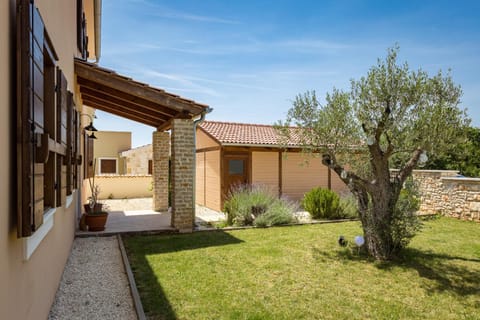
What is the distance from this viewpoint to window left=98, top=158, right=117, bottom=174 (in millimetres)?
27703

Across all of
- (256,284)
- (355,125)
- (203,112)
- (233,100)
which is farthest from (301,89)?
(233,100)

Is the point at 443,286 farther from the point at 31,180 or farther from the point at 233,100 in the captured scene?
the point at 233,100

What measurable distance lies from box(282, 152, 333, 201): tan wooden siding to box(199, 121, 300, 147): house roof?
1.04 metres

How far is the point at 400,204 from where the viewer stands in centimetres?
657

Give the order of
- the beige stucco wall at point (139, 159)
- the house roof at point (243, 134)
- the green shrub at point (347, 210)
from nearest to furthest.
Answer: the green shrub at point (347, 210) < the house roof at point (243, 134) < the beige stucco wall at point (139, 159)

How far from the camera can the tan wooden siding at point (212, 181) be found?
13.4m

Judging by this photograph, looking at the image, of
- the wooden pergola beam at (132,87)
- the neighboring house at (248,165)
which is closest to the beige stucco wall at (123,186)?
the neighboring house at (248,165)

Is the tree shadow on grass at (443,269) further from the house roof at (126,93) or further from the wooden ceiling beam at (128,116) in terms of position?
the wooden ceiling beam at (128,116)

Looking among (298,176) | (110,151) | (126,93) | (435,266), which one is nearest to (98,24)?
(126,93)

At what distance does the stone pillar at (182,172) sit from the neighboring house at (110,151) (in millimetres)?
20617

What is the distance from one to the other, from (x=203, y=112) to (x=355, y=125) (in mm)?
3833

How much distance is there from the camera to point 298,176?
47.6ft

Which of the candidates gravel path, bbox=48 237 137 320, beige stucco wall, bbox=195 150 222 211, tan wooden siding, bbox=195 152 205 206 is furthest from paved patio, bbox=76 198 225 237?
tan wooden siding, bbox=195 152 205 206

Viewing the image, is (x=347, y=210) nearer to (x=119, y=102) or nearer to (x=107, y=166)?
(x=119, y=102)
